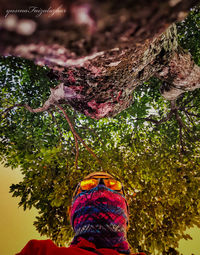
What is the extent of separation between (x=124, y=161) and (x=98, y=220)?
318 centimetres

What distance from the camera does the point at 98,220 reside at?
2.15 meters

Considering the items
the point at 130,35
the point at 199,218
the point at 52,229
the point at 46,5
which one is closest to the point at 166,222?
the point at 199,218

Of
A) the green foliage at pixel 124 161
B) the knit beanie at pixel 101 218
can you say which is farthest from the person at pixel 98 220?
the green foliage at pixel 124 161

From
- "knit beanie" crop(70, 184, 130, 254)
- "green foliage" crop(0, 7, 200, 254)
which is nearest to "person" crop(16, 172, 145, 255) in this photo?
"knit beanie" crop(70, 184, 130, 254)

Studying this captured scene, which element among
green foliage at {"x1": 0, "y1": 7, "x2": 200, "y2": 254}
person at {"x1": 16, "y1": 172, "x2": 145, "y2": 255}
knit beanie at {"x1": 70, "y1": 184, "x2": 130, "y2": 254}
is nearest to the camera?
person at {"x1": 16, "y1": 172, "x2": 145, "y2": 255}

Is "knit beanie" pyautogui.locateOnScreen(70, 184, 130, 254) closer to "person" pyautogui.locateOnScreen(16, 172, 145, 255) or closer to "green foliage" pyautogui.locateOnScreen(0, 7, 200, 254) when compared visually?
"person" pyautogui.locateOnScreen(16, 172, 145, 255)

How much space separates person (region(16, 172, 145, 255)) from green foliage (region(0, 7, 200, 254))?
124cm

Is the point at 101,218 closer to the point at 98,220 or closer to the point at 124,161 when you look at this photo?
the point at 98,220

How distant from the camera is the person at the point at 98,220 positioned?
1.63m

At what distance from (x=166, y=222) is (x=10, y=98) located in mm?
6761

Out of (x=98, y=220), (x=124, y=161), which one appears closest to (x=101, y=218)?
(x=98, y=220)

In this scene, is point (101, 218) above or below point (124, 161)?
below

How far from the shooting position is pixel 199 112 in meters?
5.93

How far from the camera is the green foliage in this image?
4.12m
